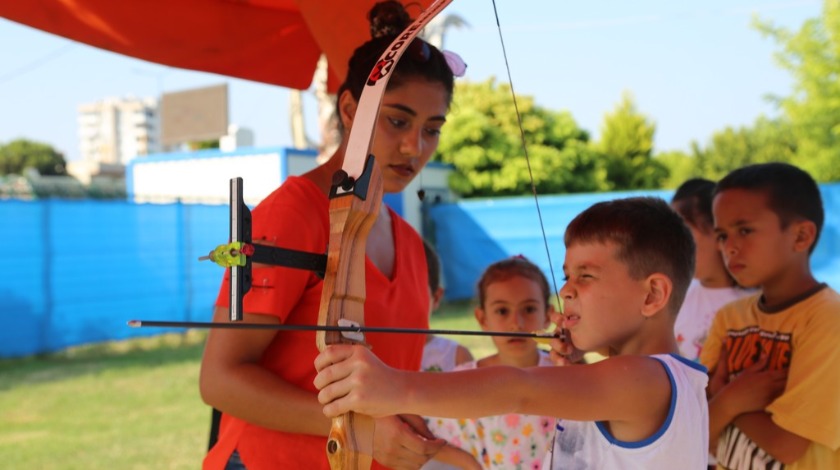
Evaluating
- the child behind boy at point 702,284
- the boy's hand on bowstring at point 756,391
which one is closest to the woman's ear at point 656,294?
the boy's hand on bowstring at point 756,391

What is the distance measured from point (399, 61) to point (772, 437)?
4.40ft

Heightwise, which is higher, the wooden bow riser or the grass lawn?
the wooden bow riser

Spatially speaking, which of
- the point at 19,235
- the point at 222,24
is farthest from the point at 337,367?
the point at 19,235

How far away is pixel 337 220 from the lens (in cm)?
130

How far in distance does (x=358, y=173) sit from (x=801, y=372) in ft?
4.61

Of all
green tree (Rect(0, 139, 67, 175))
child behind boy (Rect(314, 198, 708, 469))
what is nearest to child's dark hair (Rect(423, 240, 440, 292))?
child behind boy (Rect(314, 198, 708, 469))

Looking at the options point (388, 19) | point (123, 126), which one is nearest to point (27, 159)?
point (388, 19)

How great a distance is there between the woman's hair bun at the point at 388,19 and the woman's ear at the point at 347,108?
8.2 inches

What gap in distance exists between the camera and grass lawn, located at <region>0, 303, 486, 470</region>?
18.3 feet

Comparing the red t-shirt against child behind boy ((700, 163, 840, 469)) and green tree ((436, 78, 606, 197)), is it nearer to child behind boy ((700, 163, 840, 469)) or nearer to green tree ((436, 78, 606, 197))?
child behind boy ((700, 163, 840, 469))

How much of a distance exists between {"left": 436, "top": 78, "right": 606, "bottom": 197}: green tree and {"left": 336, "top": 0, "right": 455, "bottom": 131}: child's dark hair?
17.6 m

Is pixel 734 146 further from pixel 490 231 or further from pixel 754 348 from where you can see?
pixel 754 348

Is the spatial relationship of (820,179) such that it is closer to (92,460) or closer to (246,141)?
(246,141)

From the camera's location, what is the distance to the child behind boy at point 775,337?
82.6 inches
